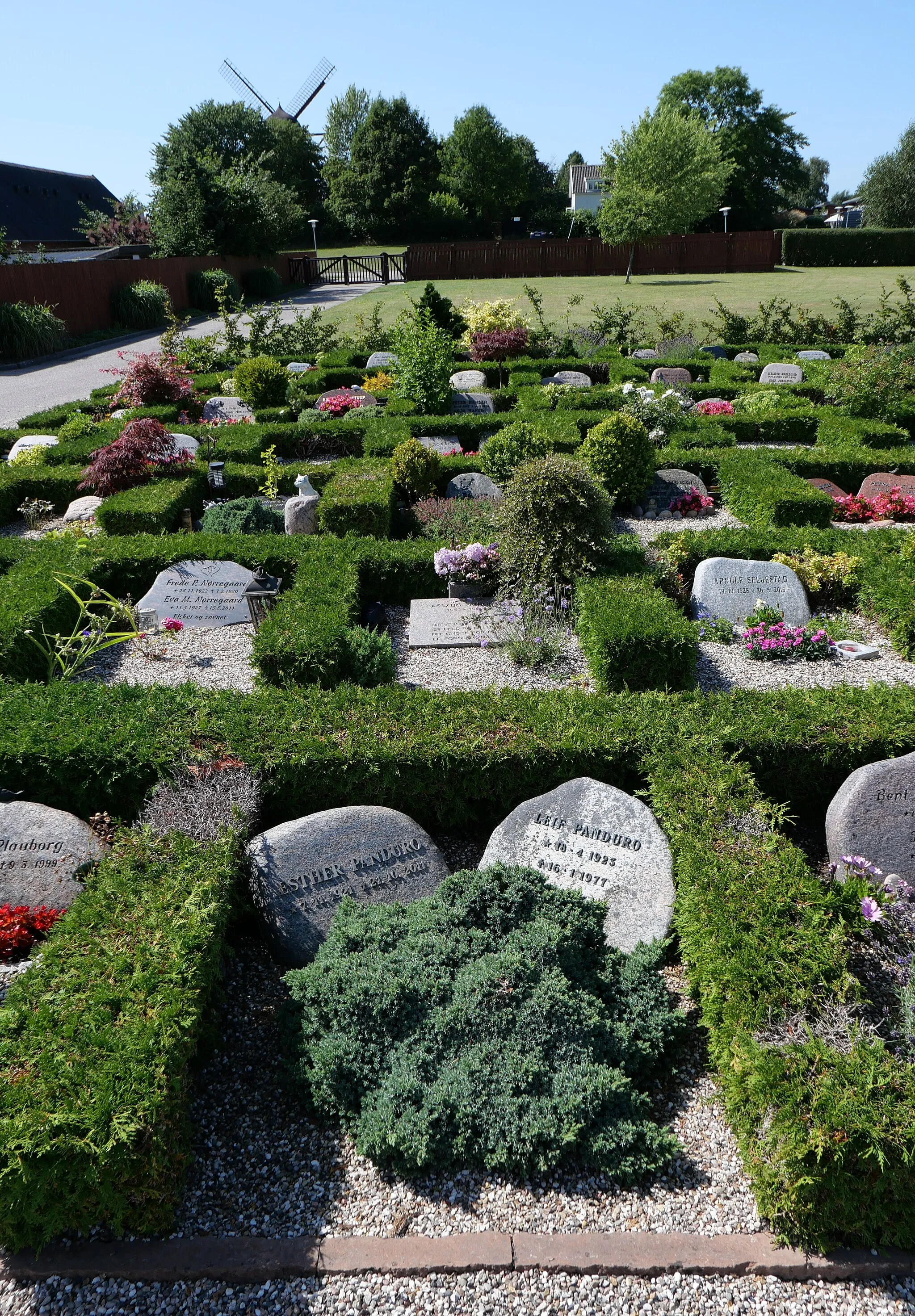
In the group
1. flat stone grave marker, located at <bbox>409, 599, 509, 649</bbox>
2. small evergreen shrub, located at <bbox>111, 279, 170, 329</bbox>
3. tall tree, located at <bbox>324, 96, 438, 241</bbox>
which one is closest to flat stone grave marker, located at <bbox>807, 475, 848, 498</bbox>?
flat stone grave marker, located at <bbox>409, 599, 509, 649</bbox>

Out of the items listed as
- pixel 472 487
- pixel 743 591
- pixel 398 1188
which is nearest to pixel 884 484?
pixel 743 591

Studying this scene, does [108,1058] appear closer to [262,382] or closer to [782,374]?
[262,382]

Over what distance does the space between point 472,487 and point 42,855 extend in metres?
7.96

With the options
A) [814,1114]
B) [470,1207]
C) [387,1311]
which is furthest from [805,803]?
[387,1311]

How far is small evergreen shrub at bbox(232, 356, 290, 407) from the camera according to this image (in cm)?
1680

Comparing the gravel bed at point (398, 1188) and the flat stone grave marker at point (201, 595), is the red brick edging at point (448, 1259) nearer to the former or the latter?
the gravel bed at point (398, 1188)

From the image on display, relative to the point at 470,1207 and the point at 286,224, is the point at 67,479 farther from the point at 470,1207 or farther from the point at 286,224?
the point at 286,224

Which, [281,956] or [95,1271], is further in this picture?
[281,956]

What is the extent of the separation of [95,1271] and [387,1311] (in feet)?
3.51

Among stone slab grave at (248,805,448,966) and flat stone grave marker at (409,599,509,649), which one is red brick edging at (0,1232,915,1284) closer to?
stone slab grave at (248,805,448,966)

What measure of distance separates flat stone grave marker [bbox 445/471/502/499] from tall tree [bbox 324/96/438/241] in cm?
5569

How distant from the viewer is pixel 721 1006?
371 centimetres

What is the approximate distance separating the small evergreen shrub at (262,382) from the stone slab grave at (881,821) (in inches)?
581

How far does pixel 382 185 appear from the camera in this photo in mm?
59656
